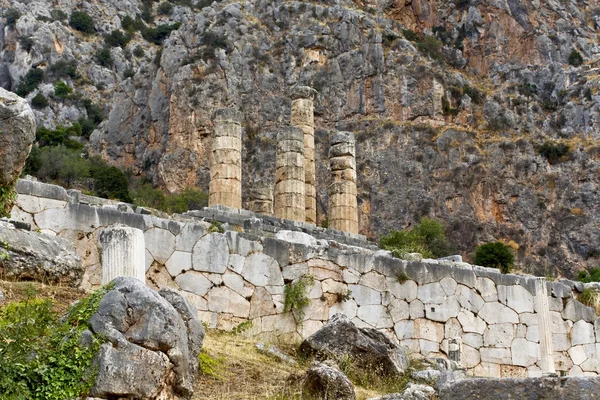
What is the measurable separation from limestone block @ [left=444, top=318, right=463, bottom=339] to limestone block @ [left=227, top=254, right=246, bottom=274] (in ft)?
12.1

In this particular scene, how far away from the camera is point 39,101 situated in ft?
245

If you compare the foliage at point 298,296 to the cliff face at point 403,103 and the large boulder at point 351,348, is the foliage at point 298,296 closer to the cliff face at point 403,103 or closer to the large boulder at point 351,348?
the large boulder at point 351,348

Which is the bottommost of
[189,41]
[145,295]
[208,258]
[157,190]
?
[145,295]

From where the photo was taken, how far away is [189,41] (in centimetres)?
6762

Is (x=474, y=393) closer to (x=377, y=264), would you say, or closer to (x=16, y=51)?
(x=377, y=264)

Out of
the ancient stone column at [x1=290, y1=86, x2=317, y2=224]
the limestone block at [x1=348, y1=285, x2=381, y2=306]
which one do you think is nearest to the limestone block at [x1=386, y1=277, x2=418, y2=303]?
the limestone block at [x1=348, y1=285, x2=381, y2=306]

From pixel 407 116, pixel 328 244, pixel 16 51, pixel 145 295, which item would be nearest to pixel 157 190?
pixel 407 116

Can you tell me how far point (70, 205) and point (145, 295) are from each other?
5.51m

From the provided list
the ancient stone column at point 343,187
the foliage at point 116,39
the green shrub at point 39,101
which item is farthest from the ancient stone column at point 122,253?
the foliage at point 116,39

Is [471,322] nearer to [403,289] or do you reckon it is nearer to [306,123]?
[403,289]

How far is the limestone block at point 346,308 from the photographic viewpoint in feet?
49.7

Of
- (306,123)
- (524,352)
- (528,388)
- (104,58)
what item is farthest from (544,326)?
(104,58)

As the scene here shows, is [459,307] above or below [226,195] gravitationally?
below

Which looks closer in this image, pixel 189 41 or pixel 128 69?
pixel 189 41
